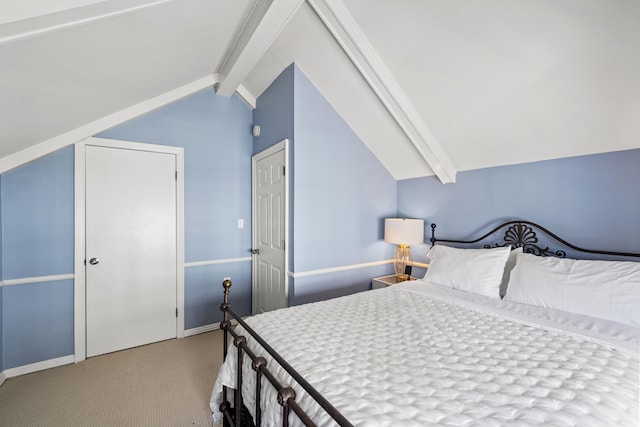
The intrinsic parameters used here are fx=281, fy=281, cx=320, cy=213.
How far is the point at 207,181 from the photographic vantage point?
325 centimetres

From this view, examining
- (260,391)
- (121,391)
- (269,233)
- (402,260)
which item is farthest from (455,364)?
(121,391)

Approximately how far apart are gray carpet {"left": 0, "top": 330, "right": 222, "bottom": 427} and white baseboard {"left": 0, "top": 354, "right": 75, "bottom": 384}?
0.05m

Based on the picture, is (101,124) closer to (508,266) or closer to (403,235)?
(403,235)

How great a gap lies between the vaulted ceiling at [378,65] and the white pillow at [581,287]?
0.89m

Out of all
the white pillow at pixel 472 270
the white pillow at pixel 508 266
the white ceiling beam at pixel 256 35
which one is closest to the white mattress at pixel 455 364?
the white pillow at pixel 472 270

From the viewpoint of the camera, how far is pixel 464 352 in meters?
1.34

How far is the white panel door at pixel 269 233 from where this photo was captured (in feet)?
9.55

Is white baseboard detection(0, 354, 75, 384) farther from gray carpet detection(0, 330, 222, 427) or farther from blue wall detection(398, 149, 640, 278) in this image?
blue wall detection(398, 149, 640, 278)

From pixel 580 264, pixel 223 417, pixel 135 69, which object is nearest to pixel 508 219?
pixel 580 264

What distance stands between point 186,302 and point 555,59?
3809mm

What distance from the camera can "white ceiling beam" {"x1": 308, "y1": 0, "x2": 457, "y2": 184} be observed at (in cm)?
213

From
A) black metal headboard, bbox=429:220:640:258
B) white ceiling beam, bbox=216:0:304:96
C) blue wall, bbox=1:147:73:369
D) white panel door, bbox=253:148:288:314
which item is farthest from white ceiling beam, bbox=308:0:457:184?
blue wall, bbox=1:147:73:369

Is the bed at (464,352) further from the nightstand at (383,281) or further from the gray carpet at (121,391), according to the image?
the nightstand at (383,281)

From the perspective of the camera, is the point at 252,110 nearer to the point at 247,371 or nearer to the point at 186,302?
the point at 186,302
